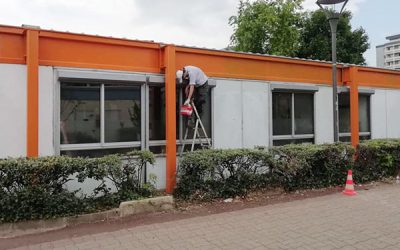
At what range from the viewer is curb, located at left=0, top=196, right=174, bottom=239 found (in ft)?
18.7

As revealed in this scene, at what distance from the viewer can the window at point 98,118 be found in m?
7.27

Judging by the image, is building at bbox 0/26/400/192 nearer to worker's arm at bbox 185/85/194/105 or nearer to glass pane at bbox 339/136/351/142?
worker's arm at bbox 185/85/194/105

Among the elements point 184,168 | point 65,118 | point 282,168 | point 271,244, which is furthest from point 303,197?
point 65,118

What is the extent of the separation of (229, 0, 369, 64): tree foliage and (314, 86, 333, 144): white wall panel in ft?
38.0

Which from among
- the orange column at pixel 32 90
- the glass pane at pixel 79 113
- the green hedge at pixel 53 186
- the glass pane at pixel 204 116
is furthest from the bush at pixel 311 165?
the orange column at pixel 32 90

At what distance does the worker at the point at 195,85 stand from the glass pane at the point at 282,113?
245 cm

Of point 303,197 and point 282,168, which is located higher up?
point 282,168

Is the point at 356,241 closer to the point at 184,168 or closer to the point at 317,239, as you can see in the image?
the point at 317,239

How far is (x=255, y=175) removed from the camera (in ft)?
26.4

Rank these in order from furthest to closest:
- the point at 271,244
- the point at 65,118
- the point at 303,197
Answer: the point at 303,197 < the point at 65,118 < the point at 271,244

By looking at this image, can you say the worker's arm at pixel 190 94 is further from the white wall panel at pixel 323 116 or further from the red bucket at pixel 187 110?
the white wall panel at pixel 323 116

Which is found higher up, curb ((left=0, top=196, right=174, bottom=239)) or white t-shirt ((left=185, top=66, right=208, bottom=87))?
white t-shirt ((left=185, top=66, right=208, bottom=87))

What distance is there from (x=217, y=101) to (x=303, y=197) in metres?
2.88

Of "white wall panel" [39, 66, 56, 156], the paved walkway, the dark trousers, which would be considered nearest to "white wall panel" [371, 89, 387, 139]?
the paved walkway
